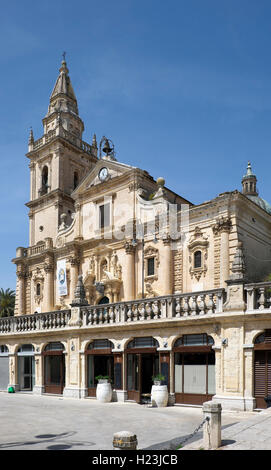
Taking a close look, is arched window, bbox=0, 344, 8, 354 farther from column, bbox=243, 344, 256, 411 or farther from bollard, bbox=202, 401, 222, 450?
bollard, bbox=202, 401, 222, 450

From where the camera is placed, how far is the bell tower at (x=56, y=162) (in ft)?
157

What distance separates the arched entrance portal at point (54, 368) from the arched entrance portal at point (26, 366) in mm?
1896

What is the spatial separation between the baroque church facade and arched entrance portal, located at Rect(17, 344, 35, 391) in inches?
3.7

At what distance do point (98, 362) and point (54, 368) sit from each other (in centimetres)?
413

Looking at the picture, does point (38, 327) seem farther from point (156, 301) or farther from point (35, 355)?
point (156, 301)

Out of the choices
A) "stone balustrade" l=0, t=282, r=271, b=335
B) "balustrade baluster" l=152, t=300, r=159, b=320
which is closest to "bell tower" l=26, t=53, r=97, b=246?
"stone balustrade" l=0, t=282, r=271, b=335

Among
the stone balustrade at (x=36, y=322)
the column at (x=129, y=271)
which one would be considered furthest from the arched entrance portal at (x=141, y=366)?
the column at (x=129, y=271)

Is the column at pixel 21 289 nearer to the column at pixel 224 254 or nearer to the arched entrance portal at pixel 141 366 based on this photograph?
the column at pixel 224 254

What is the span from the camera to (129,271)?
35.0 m

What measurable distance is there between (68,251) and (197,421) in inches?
1021

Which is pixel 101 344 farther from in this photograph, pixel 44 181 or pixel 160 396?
pixel 44 181

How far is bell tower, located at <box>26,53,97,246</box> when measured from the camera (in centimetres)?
4797

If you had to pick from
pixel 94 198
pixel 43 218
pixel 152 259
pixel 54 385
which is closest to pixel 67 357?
pixel 54 385

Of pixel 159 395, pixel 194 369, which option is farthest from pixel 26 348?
pixel 194 369
